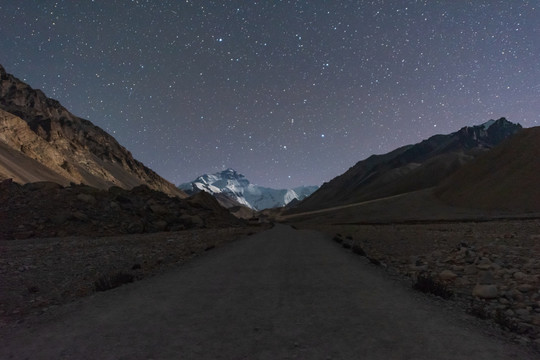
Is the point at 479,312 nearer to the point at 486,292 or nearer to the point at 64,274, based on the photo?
the point at 486,292

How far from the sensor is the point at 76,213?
101 ft

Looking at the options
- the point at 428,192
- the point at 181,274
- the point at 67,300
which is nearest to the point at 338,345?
the point at 67,300

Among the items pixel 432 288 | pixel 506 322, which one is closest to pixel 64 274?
pixel 432 288

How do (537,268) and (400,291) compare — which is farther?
(537,268)

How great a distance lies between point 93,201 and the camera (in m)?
34.6

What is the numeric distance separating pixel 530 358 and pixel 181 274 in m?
9.86

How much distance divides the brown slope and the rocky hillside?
74586 mm

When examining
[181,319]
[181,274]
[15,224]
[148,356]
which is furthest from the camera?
[15,224]

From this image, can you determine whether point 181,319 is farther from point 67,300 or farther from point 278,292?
point 67,300

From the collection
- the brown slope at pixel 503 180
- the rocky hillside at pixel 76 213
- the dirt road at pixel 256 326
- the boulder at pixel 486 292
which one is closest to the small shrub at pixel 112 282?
the dirt road at pixel 256 326

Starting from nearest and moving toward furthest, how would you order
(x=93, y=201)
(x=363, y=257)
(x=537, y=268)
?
(x=537, y=268) < (x=363, y=257) < (x=93, y=201)

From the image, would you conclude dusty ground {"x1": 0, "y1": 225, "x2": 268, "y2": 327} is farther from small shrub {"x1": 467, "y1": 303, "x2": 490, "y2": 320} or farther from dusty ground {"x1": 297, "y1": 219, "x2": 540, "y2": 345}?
dusty ground {"x1": 297, "y1": 219, "x2": 540, "y2": 345}

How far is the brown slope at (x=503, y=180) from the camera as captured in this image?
75312 millimetres

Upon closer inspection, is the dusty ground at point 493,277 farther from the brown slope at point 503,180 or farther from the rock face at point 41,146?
the rock face at point 41,146
